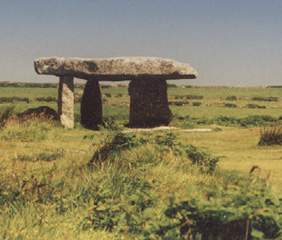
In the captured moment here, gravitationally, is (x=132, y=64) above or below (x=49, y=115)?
above

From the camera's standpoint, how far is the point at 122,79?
96.6 feet

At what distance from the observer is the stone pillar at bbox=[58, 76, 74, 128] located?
26936 mm

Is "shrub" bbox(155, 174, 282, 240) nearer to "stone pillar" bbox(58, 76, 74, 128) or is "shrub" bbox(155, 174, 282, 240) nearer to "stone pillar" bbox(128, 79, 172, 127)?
"stone pillar" bbox(58, 76, 74, 128)

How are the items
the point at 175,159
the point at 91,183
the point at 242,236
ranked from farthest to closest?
the point at 175,159
the point at 91,183
the point at 242,236

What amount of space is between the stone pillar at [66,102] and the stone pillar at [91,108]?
2.19 feet

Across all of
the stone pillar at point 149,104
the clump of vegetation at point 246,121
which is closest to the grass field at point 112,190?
the stone pillar at point 149,104

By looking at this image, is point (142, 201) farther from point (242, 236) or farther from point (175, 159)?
point (175, 159)

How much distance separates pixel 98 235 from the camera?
255 inches

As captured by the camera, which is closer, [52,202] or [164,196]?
[52,202]

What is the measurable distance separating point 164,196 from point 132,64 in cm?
1915

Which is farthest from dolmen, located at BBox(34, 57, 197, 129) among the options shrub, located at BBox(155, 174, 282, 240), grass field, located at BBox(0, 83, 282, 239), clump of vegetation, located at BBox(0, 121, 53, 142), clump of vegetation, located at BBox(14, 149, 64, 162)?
shrub, located at BBox(155, 174, 282, 240)

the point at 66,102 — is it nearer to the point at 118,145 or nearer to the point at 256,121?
the point at 256,121

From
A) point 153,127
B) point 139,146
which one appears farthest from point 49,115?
point 139,146

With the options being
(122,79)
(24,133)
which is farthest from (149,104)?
(24,133)
